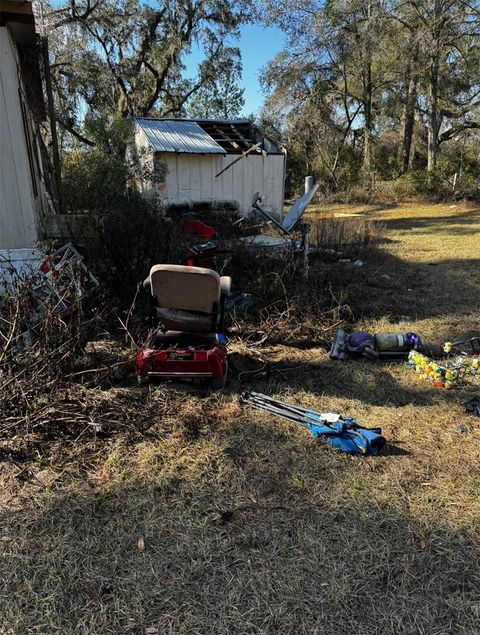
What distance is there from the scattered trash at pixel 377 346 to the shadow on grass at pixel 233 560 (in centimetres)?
188

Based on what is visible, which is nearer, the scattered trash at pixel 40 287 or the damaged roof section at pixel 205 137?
the scattered trash at pixel 40 287

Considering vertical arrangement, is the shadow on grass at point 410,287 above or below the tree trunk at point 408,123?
below

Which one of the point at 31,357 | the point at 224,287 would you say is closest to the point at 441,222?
the point at 224,287

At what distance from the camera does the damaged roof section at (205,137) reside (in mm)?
12552

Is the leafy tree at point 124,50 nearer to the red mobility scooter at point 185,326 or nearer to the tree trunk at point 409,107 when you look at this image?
the tree trunk at point 409,107

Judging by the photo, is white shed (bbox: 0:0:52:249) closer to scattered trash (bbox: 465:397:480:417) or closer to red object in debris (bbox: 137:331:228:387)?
red object in debris (bbox: 137:331:228:387)

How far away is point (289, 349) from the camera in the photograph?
16.2ft

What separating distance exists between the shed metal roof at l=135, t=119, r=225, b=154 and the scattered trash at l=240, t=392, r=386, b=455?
1020cm

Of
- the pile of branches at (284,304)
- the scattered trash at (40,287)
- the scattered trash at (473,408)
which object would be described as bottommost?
the scattered trash at (473,408)

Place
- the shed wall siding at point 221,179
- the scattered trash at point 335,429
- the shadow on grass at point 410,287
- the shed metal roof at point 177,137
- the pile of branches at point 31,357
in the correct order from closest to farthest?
the scattered trash at point 335,429 < the pile of branches at point 31,357 < the shadow on grass at point 410,287 < the shed metal roof at point 177,137 < the shed wall siding at point 221,179

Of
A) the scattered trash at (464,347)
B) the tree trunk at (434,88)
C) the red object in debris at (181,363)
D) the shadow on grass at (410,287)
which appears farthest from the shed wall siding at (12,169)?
the tree trunk at (434,88)

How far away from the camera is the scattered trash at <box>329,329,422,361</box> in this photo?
4.62 m

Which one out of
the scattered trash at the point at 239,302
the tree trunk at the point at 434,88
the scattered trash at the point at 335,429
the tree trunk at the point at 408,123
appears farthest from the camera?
the tree trunk at the point at 408,123

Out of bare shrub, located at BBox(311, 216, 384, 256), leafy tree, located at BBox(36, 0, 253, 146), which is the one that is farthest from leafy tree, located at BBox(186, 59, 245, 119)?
bare shrub, located at BBox(311, 216, 384, 256)
